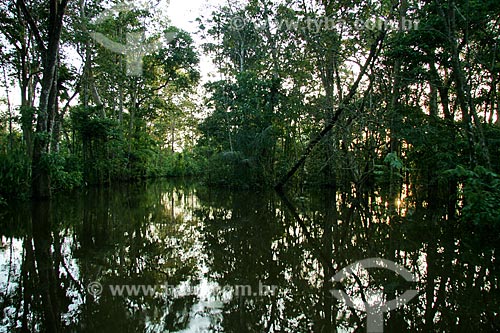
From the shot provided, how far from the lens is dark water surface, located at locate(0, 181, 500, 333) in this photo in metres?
2.46

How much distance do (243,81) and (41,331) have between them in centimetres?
1258

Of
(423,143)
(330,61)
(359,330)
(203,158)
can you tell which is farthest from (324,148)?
(359,330)

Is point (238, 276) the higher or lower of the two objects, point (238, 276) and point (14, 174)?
the lower

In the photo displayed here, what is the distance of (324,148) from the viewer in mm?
12414
